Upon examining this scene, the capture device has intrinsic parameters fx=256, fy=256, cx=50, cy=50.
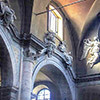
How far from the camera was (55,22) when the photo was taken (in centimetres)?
1308

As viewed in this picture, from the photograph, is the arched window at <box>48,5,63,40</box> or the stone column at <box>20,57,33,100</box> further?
the arched window at <box>48,5,63,40</box>

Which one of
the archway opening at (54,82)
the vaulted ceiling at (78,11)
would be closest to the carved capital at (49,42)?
the archway opening at (54,82)

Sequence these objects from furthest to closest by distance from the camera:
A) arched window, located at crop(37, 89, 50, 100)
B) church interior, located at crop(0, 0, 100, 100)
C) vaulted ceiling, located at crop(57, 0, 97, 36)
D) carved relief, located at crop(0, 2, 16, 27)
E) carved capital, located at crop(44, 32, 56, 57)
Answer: arched window, located at crop(37, 89, 50, 100) < vaulted ceiling, located at crop(57, 0, 97, 36) < carved capital, located at crop(44, 32, 56, 57) < church interior, located at crop(0, 0, 100, 100) < carved relief, located at crop(0, 2, 16, 27)

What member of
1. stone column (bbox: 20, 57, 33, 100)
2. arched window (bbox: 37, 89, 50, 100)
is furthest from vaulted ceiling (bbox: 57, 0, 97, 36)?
stone column (bbox: 20, 57, 33, 100)

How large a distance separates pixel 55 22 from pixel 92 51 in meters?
2.57

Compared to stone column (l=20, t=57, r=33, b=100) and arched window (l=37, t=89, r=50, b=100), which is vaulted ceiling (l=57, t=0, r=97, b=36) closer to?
arched window (l=37, t=89, r=50, b=100)

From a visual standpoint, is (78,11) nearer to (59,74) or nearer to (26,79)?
(59,74)

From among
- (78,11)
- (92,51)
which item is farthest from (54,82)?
(78,11)

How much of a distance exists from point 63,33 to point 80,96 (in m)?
3.41

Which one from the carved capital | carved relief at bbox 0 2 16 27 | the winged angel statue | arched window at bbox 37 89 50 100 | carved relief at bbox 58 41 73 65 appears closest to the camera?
carved relief at bbox 0 2 16 27

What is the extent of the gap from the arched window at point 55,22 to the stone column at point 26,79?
3071 millimetres

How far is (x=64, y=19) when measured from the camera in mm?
13914

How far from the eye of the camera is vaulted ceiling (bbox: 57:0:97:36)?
523 inches

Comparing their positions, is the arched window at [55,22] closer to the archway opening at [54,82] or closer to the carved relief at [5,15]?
the archway opening at [54,82]
